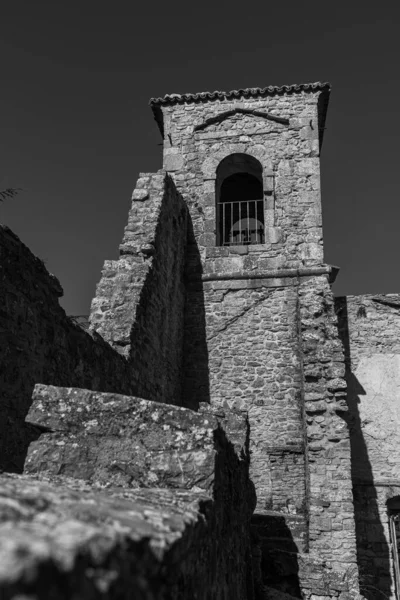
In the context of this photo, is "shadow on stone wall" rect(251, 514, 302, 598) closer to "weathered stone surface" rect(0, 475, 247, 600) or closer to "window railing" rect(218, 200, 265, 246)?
"weathered stone surface" rect(0, 475, 247, 600)

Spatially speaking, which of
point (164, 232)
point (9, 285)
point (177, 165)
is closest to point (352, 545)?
point (164, 232)

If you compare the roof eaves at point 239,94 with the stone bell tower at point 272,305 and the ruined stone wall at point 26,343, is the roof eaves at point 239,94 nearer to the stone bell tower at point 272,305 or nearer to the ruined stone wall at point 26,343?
the stone bell tower at point 272,305

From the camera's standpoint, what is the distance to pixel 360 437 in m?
10.9

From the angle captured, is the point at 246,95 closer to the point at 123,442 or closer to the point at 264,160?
the point at 264,160

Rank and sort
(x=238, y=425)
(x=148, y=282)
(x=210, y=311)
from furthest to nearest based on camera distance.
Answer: (x=210, y=311) → (x=148, y=282) → (x=238, y=425)

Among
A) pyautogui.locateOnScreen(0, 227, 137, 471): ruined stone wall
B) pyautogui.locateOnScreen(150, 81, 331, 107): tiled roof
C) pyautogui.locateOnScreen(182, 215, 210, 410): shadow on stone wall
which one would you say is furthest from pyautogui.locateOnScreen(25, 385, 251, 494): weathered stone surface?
pyautogui.locateOnScreen(150, 81, 331, 107): tiled roof

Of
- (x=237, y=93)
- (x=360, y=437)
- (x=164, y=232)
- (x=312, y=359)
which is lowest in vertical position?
(x=360, y=437)

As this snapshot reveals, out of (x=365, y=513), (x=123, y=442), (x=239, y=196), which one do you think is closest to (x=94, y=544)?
(x=123, y=442)

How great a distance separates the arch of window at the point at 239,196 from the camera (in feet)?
38.3

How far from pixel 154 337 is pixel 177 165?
4.95 m

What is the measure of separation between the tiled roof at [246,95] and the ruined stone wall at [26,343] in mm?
8229

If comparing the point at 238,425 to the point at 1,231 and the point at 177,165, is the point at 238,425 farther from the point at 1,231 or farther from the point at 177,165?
the point at 177,165

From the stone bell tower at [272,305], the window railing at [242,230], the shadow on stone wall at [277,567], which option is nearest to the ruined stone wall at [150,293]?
the stone bell tower at [272,305]

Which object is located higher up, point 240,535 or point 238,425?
point 238,425
